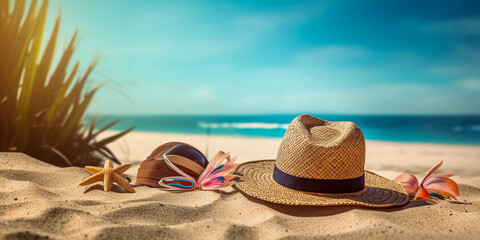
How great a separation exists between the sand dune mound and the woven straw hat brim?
0.20 feet

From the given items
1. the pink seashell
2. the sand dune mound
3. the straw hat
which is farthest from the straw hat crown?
the pink seashell

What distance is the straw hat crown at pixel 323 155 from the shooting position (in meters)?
1.95

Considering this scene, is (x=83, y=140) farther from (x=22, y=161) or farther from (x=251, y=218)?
(x=251, y=218)

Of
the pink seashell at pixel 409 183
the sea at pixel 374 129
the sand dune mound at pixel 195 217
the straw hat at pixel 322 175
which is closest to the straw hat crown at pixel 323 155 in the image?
the straw hat at pixel 322 175

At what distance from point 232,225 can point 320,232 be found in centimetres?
47

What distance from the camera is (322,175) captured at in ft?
6.47

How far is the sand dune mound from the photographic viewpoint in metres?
1.43

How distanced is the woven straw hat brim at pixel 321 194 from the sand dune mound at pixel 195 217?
0.20ft

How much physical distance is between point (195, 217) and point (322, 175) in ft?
2.80

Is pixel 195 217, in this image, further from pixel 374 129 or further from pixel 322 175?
pixel 374 129

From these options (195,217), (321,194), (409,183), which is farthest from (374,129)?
(195,217)

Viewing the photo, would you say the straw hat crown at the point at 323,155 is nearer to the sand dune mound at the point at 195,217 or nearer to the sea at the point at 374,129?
the sand dune mound at the point at 195,217

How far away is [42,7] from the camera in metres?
3.28

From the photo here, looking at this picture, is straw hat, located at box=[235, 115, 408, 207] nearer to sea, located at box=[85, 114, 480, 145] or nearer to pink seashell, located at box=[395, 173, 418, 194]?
pink seashell, located at box=[395, 173, 418, 194]
